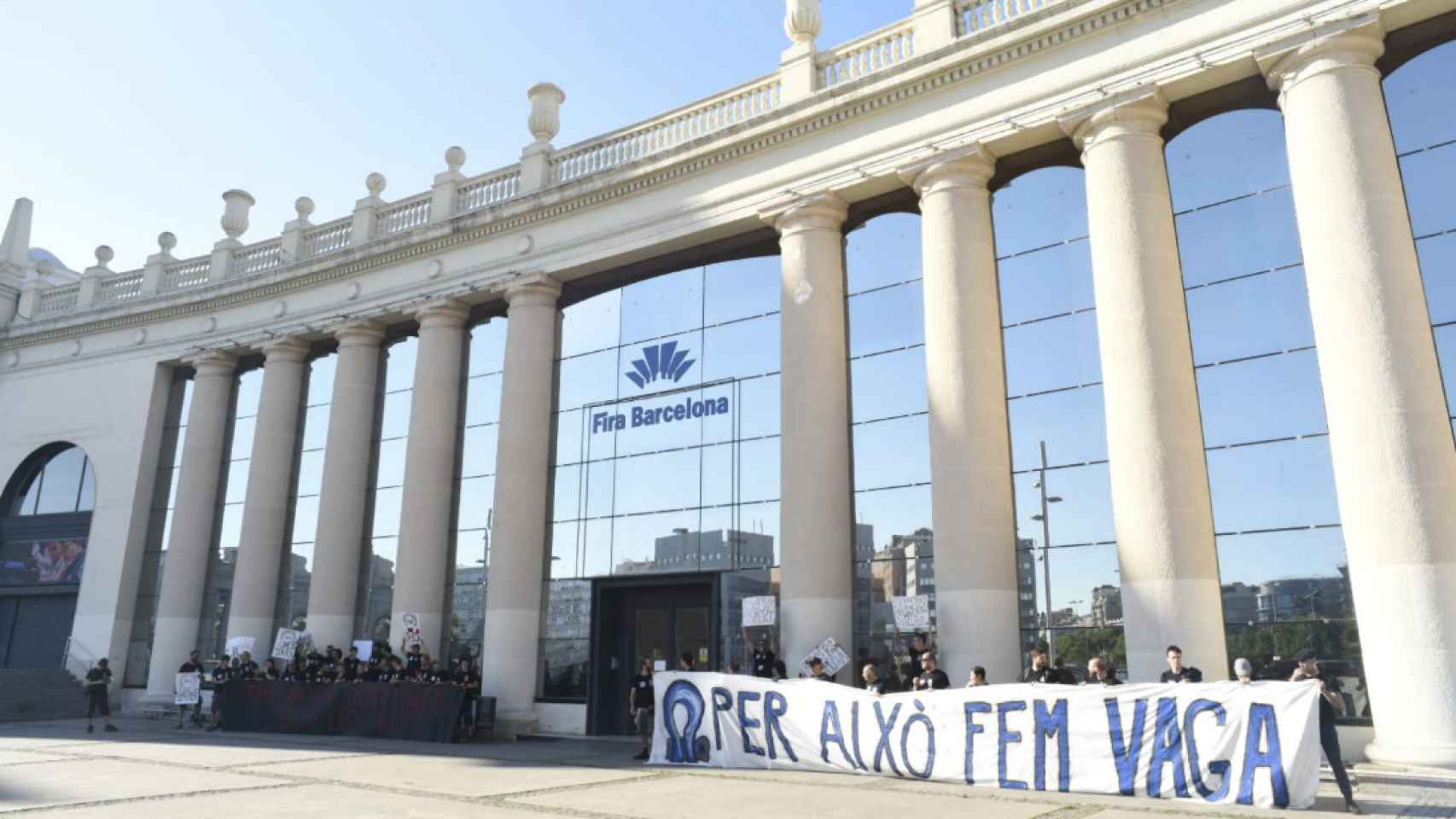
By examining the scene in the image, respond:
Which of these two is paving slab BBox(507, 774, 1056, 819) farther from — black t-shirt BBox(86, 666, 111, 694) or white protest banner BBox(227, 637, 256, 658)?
white protest banner BBox(227, 637, 256, 658)

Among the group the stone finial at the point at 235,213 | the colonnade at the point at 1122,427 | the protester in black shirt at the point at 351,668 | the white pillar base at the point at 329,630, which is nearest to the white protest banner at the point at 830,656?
the colonnade at the point at 1122,427

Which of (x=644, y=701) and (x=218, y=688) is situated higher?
(x=218, y=688)

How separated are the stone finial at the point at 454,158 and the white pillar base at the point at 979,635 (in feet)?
56.3

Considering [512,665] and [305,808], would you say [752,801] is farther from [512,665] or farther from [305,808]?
[512,665]

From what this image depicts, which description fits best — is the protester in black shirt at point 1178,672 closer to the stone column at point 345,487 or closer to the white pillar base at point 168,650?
the stone column at point 345,487

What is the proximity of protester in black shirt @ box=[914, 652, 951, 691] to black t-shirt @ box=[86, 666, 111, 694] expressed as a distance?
1841 centimetres

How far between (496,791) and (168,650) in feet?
63.9

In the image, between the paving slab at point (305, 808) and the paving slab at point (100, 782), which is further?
the paving slab at point (100, 782)

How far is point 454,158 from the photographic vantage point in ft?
86.0

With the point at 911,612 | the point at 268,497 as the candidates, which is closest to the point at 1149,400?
the point at 911,612

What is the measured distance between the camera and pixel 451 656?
77.9ft

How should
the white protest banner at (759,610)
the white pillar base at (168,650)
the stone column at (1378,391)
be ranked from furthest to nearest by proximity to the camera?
the white pillar base at (168,650) < the white protest banner at (759,610) < the stone column at (1378,391)

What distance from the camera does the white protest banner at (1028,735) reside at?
10.5 metres

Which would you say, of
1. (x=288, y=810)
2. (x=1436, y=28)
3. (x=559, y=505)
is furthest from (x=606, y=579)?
(x=1436, y=28)
